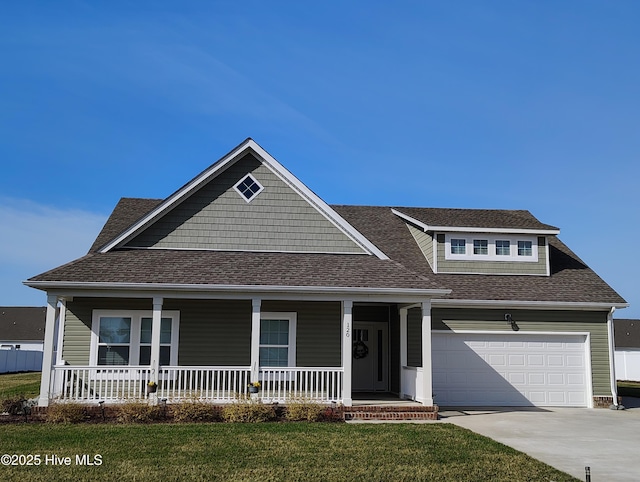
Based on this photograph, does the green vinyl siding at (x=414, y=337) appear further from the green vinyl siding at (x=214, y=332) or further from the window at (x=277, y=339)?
the green vinyl siding at (x=214, y=332)

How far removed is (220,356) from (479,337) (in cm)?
749

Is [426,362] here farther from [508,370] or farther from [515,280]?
[515,280]

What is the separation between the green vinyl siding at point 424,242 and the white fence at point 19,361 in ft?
113

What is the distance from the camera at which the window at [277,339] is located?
1652cm

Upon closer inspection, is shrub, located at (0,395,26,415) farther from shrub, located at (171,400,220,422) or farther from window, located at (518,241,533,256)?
window, located at (518,241,533,256)

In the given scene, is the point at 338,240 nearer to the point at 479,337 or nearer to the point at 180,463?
the point at 479,337

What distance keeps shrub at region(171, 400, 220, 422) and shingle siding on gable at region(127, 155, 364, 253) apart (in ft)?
15.4

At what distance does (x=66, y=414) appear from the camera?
13.0 meters

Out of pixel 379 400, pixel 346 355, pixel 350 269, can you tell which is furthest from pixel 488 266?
pixel 346 355

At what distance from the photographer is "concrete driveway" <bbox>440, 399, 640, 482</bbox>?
31.4 ft

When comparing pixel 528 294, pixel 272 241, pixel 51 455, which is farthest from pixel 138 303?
pixel 528 294

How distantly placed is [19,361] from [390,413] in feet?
126

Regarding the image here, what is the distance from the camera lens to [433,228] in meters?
19.2

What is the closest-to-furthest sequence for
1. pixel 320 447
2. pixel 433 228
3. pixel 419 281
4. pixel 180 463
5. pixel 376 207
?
1. pixel 180 463
2. pixel 320 447
3. pixel 419 281
4. pixel 433 228
5. pixel 376 207
